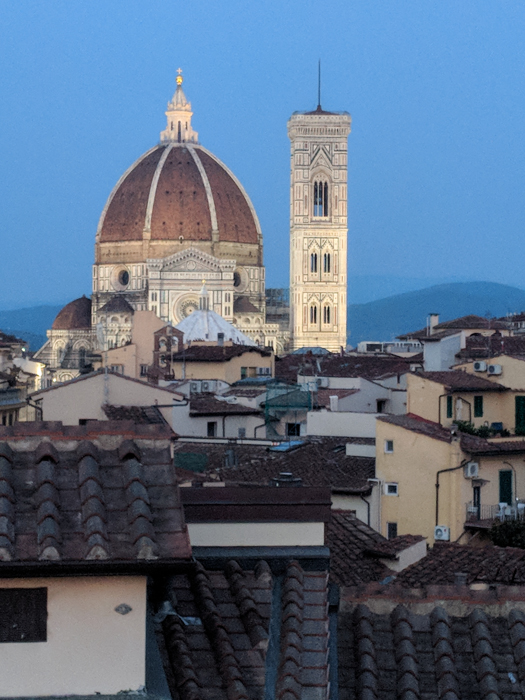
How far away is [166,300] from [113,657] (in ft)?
387

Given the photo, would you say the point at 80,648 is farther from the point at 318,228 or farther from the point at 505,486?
the point at 318,228

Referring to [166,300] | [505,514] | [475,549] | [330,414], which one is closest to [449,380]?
[330,414]

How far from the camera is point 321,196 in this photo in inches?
4966

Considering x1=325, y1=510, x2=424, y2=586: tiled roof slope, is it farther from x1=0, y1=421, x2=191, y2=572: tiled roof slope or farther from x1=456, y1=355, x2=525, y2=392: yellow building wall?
x1=456, y1=355, x2=525, y2=392: yellow building wall

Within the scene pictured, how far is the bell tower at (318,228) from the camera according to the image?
4872 inches

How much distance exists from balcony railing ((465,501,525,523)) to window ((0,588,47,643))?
16.0 m

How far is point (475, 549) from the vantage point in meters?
14.7

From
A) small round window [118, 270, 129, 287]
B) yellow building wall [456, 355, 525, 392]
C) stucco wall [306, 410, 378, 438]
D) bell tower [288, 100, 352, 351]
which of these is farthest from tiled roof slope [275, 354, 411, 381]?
small round window [118, 270, 129, 287]

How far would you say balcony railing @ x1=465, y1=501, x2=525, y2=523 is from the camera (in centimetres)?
2064

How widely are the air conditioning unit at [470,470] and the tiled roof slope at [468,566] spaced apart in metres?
5.89

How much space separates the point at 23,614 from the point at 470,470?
1691cm

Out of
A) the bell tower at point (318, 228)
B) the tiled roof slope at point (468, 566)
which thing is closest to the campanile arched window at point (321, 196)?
the bell tower at point (318, 228)

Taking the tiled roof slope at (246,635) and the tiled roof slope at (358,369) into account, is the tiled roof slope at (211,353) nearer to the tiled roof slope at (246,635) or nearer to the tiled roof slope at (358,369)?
the tiled roof slope at (358,369)

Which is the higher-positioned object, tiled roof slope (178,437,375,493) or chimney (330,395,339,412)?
chimney (330,395,339,412)
